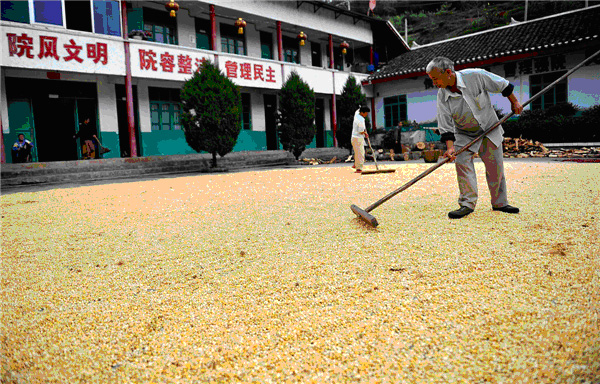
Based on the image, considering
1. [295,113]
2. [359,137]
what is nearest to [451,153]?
[359,137]

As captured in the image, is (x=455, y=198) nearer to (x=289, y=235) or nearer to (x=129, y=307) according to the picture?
(x=289, y=235)

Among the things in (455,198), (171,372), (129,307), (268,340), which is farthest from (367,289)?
(455,198)

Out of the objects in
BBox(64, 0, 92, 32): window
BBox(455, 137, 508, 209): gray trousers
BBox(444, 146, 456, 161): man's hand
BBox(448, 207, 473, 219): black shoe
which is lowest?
BBox(448, 207, 473, 219): black shoe

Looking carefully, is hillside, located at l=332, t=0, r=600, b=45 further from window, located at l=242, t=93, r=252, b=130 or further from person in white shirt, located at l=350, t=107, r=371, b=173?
person in white shirt, located at l=350, t=107, r=371, b=173

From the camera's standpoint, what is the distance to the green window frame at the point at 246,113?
53.5 feet

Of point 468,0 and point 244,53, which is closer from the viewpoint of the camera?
point 244,53

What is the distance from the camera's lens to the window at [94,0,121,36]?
11.4 m

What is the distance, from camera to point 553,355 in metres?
1.23

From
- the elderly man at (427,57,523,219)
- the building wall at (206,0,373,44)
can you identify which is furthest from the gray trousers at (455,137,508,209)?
the building wall at (206,0,373,44)

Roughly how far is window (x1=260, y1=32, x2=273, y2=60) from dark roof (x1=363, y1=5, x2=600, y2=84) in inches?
192

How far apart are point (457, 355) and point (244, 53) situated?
16.7m

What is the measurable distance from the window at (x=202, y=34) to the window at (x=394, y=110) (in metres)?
9.07

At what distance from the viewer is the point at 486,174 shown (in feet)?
11.4

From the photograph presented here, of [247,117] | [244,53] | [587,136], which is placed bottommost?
[587,136]
